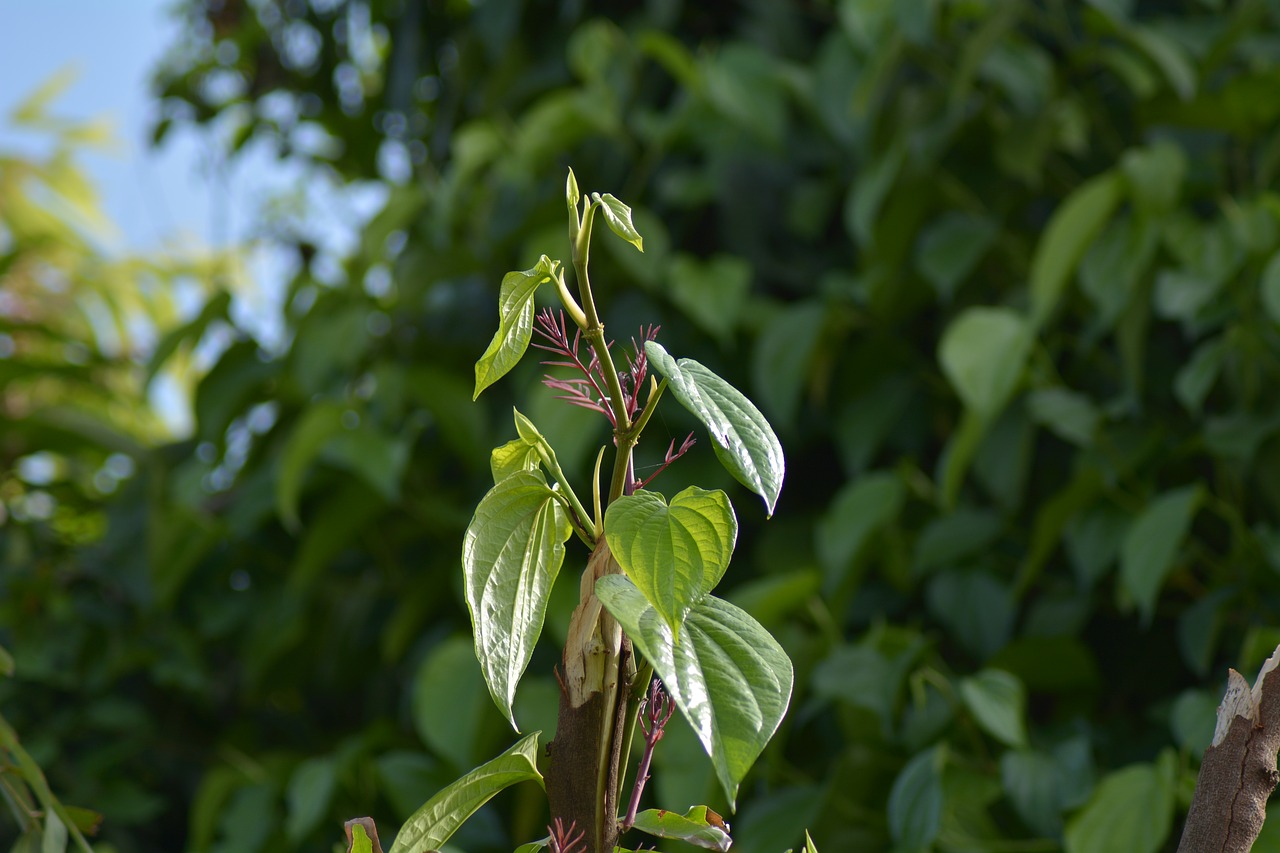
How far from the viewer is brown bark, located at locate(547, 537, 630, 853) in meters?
0.22

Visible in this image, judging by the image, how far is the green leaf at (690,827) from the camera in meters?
0.22

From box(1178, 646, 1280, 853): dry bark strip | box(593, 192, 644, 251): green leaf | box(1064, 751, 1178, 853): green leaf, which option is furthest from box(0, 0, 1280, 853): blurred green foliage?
box(593, 192, 644, 251): green leaf

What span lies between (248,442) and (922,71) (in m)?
0.69

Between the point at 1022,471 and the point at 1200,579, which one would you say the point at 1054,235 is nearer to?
the point at 1022,471

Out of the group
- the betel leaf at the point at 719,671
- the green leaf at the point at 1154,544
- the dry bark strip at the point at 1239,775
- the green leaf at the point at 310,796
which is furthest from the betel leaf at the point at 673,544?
the green leaf at the point at 310,796

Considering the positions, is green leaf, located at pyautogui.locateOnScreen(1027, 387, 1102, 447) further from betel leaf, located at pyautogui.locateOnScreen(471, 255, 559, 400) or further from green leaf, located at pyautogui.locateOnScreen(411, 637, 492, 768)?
betel leaf, located at pyautogui.locateOnScreen(471, 255, 559, 400)

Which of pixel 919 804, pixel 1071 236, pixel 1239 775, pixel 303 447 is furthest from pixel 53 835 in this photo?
pixel 1071 236

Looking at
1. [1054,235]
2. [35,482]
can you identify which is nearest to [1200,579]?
[1054,235]

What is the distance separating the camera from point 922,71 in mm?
929

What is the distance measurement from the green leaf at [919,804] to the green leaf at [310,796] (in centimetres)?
38

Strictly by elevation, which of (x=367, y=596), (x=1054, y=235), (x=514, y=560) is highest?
(x=514, y=560)

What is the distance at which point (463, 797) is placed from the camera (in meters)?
0.24

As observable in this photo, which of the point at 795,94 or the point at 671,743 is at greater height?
the point at 795,94

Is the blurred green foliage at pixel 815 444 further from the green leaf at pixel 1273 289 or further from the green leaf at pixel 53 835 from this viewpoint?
the green leaf at pixel 53 835
